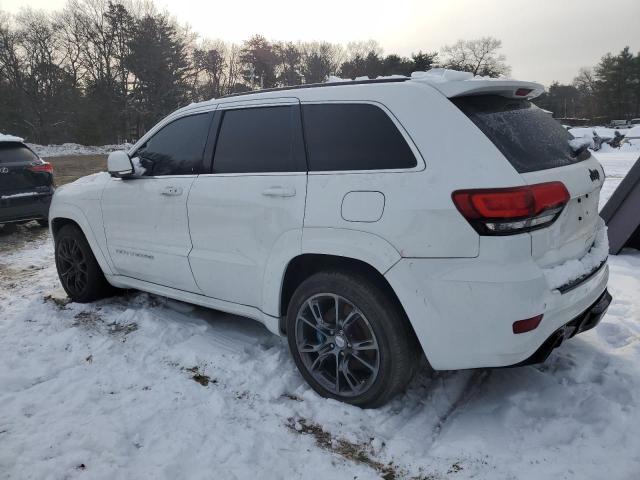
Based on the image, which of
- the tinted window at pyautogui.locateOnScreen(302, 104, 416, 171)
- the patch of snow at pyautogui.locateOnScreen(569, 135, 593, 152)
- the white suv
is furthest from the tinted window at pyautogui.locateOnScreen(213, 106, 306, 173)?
the patch of snow at pyautogui.locateOnScreen(569, 135, 593, 152)

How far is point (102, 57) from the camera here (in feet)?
147

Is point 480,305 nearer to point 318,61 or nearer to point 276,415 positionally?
point 276,415

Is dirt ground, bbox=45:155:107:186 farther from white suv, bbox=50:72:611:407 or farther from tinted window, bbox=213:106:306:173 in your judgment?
white suv, bbox=50:72:611:407

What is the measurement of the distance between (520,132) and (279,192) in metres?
1.40

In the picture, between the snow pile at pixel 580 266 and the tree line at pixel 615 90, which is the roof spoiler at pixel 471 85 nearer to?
the snow pile at pixel 580 266

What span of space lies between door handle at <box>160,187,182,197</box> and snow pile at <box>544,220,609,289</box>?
252 centimetres

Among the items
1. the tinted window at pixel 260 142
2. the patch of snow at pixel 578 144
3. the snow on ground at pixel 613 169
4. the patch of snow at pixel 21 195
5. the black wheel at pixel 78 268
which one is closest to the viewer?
the patch of snow at pixel 578 144

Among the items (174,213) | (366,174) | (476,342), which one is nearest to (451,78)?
(366,174)

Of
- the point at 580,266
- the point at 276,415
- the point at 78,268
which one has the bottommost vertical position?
the point at 276,415

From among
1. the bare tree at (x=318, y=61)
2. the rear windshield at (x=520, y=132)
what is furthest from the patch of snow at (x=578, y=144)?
the bare tree at (x=318, y=61)

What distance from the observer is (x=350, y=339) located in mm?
2859

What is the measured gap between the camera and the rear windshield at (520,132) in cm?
248


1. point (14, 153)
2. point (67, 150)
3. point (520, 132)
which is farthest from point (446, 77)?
point (67, 150)

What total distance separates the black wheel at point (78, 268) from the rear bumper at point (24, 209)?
361cm
